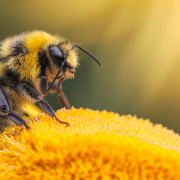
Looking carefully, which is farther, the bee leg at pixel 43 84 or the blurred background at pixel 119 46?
the blurred background at pixel 119 46

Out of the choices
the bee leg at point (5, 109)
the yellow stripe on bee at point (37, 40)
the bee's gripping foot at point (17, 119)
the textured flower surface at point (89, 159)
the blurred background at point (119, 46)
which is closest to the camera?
the textured flower surface at point (89, 159)

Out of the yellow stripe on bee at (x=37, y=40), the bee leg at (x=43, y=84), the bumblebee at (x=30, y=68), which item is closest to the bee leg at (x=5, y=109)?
the bumblebee at (x=30, y=68)

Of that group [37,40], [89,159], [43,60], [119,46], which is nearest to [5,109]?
[43,60]

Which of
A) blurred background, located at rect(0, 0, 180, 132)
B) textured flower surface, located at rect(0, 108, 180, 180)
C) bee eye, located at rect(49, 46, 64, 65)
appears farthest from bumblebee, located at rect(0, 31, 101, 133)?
blurred background, located at rect(0, 0, 180, 132)

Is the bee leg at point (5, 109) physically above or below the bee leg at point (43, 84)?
below

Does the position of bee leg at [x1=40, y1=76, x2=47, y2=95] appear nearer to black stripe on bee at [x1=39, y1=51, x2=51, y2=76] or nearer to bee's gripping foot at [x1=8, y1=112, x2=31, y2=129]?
black stripe on bee at [x1=39, y1=51, x2=51, y2=76]

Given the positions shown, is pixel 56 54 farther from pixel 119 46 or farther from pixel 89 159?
pixel 119 46

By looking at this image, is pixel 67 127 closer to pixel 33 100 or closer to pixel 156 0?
pixel 33 100

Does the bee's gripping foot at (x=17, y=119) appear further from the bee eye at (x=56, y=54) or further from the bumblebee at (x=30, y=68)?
the bee eye at (x=56, y=54)
